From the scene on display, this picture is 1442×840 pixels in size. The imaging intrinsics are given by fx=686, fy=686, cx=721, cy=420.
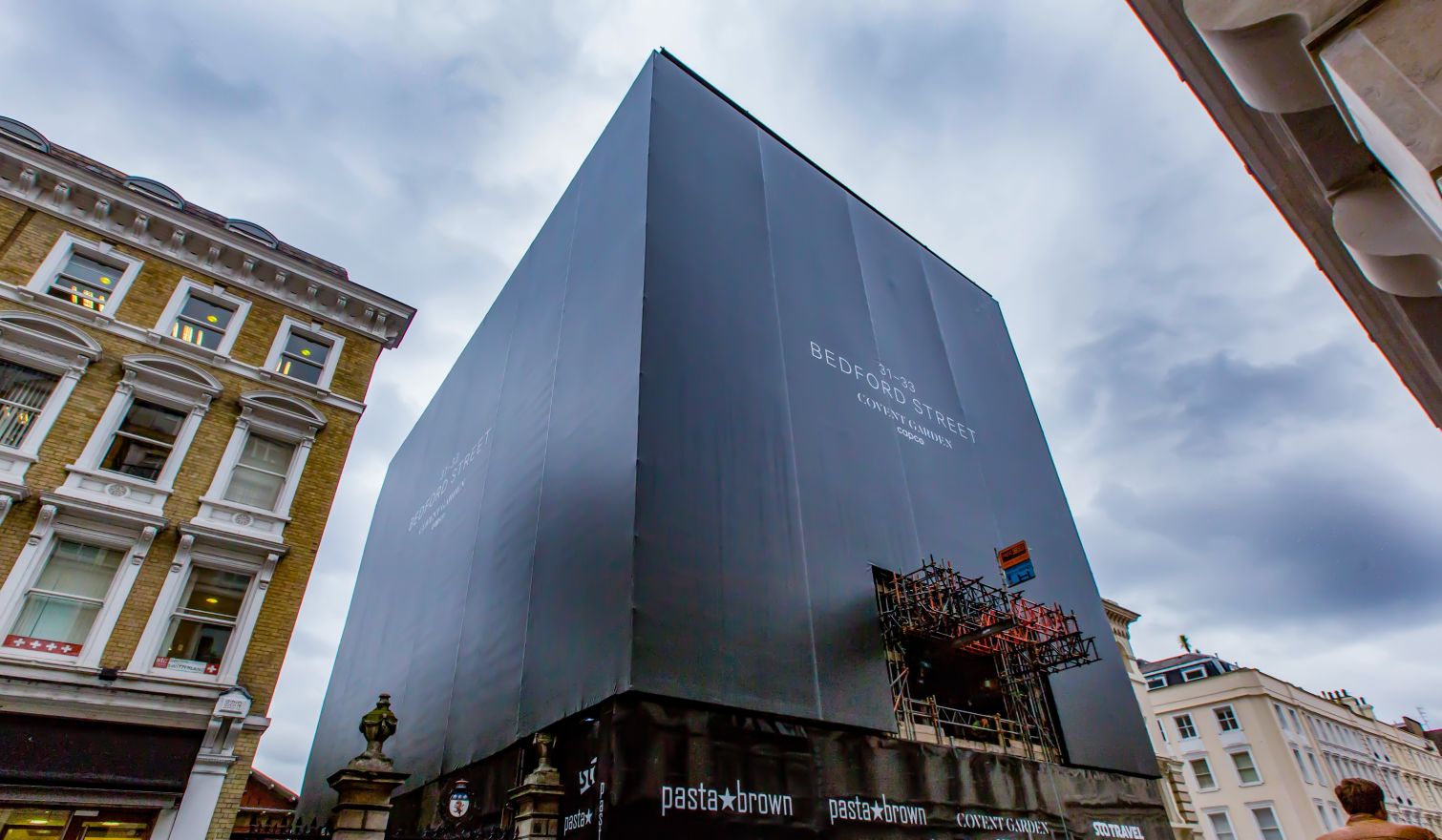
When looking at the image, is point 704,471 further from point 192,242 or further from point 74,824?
point 192,242

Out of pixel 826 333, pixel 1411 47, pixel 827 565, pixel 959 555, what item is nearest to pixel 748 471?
pixel 827 565

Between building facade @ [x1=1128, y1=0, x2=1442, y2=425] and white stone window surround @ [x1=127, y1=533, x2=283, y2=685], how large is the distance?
16516 millimetres

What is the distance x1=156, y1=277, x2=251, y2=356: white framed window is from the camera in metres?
15.9

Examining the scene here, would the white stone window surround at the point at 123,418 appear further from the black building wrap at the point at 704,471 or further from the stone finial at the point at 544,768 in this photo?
the stone finial at the point at 544,768

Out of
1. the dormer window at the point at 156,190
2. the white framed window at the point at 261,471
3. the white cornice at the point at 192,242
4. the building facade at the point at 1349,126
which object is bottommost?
the building facade at the point at 1349,126

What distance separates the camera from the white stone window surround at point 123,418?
13312mm

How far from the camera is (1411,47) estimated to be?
2.21 m

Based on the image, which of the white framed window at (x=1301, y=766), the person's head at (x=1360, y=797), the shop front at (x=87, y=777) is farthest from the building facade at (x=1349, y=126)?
the white framed window at (x=1301, y=766)

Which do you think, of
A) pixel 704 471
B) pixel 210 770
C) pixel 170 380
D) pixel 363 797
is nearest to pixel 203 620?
pixel 210 770

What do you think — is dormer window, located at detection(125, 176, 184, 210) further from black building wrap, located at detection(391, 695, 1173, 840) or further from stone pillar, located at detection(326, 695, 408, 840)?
black building wrap, located at detection(391, 695, 1173, 840)

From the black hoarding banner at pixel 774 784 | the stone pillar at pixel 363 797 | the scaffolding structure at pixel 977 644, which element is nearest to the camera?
the stone pillar at pixel 363 797

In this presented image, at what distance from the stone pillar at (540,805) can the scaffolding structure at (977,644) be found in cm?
706

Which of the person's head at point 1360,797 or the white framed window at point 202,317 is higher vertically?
the white framed window at point 202,317

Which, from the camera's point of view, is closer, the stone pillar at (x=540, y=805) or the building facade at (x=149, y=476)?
the stone pillar at (x=540, y=805)
